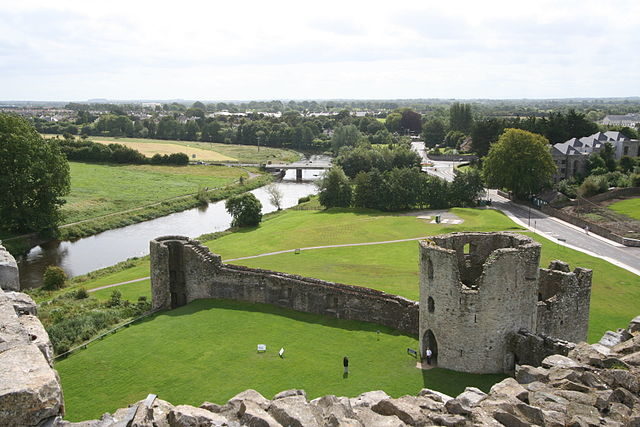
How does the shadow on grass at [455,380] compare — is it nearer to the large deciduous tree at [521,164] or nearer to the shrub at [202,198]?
the large deciduous tree at [521,164]

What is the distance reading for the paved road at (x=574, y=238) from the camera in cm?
3938

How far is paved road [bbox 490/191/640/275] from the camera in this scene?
129 feet

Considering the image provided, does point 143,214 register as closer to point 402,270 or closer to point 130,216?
point 130,216

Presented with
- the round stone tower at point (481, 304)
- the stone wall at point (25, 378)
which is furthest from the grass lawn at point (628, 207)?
the stone wall at point (25, 378)

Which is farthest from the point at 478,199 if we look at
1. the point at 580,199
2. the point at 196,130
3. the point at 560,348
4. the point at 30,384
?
the point at 196,130

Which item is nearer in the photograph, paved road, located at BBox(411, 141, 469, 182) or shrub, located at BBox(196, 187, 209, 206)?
shrub, located at BBox(196, 187, 209, 206)

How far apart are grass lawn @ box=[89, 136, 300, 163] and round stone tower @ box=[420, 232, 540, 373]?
92.2 metres

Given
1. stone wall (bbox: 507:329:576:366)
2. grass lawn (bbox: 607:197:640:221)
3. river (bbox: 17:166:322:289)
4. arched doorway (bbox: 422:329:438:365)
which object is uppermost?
stone wall (bbox: 507:329:576:366)

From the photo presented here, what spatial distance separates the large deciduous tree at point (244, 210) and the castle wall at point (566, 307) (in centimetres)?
3648

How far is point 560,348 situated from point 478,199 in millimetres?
47409

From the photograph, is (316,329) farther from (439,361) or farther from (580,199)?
(580,199)

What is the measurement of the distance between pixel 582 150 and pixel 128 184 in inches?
2430

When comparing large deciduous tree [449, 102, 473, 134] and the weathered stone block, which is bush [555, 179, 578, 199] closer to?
the weathered stone block

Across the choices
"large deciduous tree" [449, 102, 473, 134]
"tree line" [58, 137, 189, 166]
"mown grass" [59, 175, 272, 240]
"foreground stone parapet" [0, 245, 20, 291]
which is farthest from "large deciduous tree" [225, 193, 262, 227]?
"large deciduous tree" [449, 102, 473, 134]
